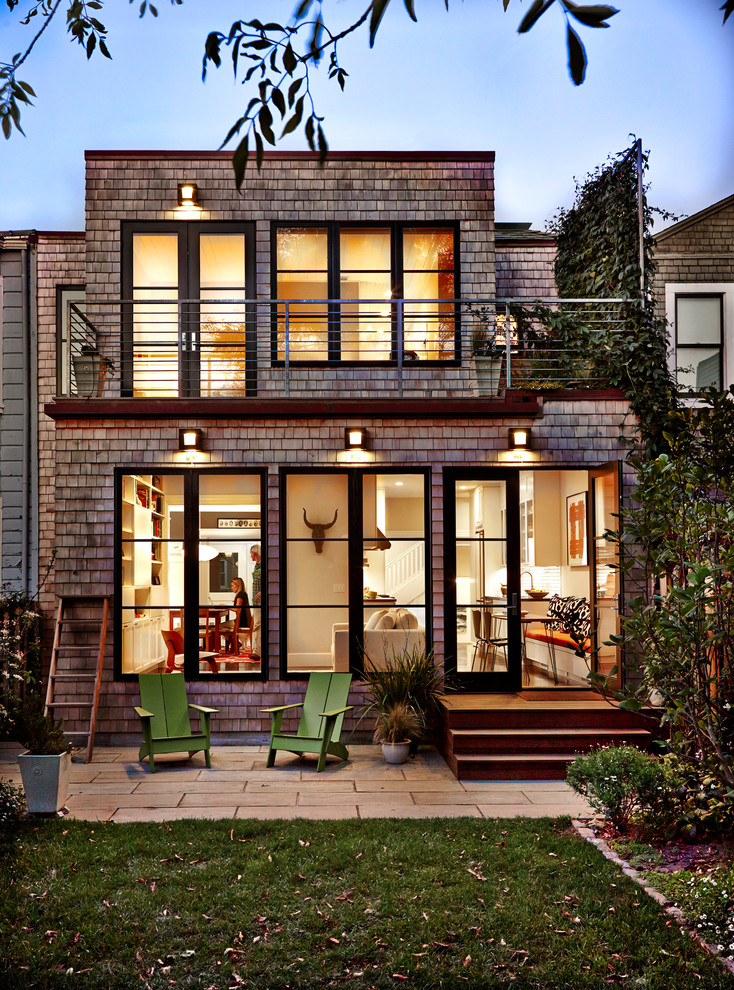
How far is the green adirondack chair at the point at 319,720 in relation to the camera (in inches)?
296

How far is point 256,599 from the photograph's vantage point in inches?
344

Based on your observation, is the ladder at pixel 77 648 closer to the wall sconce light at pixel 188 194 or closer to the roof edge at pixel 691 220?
the wall sconce light at pixel 188 194

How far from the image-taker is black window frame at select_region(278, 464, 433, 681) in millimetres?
8664

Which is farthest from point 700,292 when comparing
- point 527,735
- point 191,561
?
point 191,561

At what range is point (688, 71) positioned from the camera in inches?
104

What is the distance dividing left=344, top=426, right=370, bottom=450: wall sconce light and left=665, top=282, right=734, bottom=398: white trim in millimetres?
4312

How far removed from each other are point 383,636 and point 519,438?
251cm

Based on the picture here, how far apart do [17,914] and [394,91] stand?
14.7 ft

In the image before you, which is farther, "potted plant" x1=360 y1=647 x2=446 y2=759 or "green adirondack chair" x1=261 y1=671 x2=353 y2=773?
"potted plant" x1=360 y1=647 x2=446 y2=759

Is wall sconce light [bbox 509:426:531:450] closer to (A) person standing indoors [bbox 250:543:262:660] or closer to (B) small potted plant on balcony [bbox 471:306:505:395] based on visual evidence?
(B) small potted plant on balcony [bbox 471:306:505:395]

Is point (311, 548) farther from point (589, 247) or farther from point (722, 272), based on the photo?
point (722, 272)

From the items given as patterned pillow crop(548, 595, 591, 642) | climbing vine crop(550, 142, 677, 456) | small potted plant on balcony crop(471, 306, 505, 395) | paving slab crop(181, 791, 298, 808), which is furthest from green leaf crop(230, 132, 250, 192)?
patterned pillow crop(548, 595, 591, 642)

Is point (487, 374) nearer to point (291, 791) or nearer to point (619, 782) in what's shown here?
point (291, 791)

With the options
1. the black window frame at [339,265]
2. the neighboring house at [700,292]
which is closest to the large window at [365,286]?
the black window frame at [339,265]
